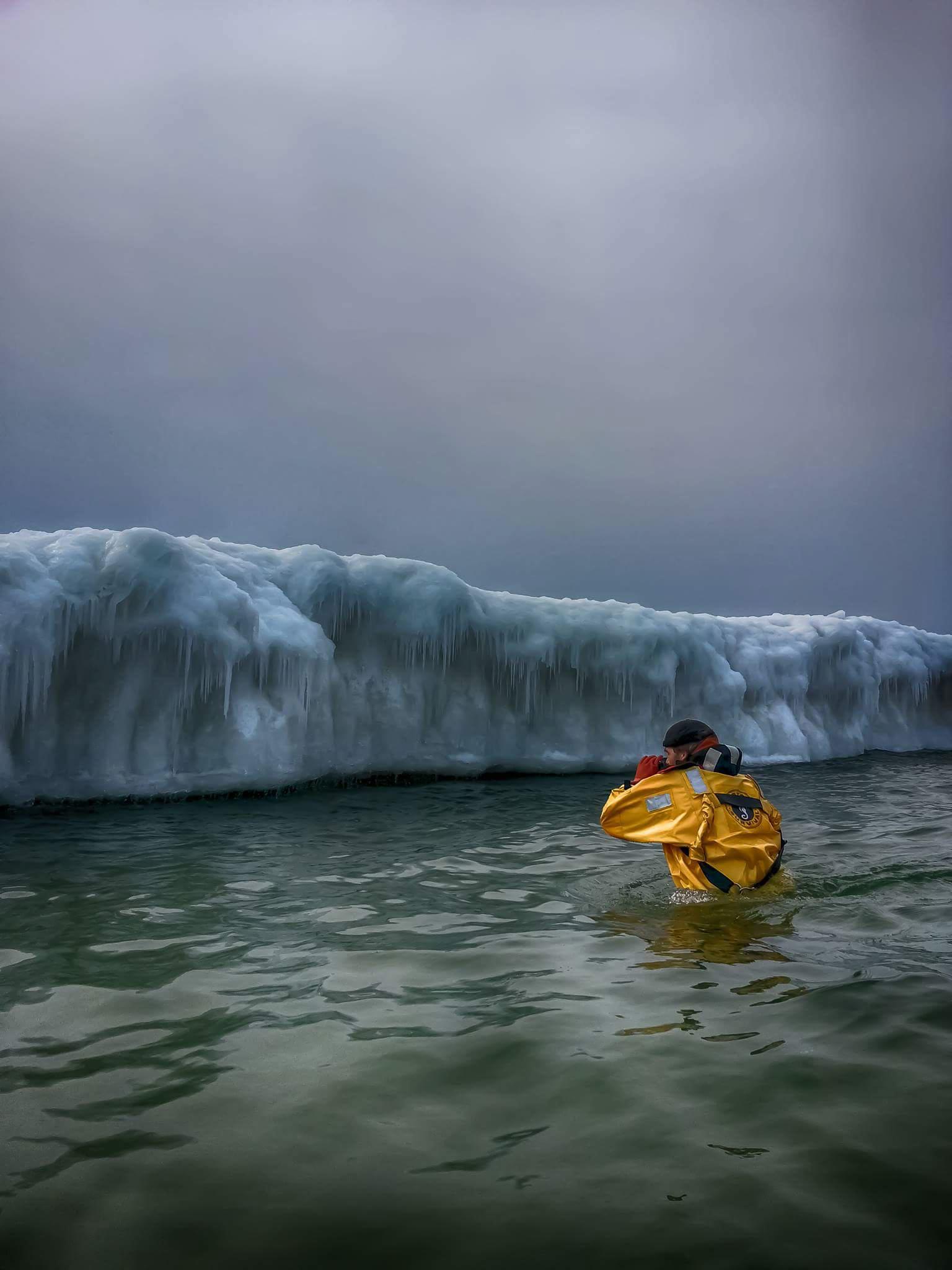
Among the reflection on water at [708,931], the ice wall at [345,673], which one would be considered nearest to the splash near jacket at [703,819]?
the reflection on water at [708,931]

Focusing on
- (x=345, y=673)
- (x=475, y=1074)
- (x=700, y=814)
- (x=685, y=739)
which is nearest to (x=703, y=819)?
(x=700, y=814)

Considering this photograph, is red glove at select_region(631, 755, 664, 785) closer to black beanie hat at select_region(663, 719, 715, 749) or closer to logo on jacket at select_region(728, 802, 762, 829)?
black beanie hat at select_region(663, 719, 715, 749)

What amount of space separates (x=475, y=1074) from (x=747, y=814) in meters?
2.22

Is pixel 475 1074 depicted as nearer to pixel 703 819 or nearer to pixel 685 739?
pixel 703 819

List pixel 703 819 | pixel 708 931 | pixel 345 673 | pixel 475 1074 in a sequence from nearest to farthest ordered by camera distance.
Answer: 1. pixel 475 1074
2. pixel 708 931
3. pixel 703 819
4. pixel 345 673

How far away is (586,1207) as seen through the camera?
5.97ft

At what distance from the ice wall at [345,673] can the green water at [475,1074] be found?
423 centimetres

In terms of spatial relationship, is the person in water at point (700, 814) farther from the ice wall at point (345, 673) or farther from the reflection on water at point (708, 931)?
the ice wall at point (345, 673)

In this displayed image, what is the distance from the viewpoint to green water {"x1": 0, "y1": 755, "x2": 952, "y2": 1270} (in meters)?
1.76

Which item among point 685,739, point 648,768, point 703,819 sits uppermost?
point 685,739

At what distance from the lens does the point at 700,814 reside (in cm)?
406

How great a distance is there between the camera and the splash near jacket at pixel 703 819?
13.5ft

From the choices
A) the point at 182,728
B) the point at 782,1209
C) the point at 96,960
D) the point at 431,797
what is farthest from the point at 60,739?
the point at 782,1209

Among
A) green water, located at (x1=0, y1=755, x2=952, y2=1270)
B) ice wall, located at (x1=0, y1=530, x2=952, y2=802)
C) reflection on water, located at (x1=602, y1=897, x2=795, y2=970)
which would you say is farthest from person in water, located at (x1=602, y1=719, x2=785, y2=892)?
ice wall, located at (x1=0, y1=530, x2=952, y2=802)
